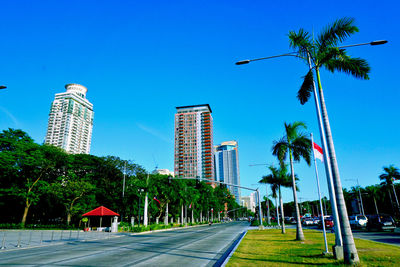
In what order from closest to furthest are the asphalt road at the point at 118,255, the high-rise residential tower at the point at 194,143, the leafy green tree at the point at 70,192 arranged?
the asphalt road at the point at 118,255 → the leafy green tree at the point at 70,192 → the high-rise residential tower at the point at 194,143

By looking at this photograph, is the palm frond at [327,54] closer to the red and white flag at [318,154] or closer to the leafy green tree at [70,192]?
the red and white flag at [318,154]

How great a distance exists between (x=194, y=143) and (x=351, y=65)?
143 metres

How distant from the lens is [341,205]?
31.6 feet

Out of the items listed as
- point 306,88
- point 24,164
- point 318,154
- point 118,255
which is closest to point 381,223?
point 318,154

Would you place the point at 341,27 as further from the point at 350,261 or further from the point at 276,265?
the point at 276,265

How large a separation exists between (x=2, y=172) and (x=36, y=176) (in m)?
5.86

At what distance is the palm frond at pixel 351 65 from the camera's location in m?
11.1

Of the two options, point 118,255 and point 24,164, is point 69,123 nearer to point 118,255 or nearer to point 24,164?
point 24,164

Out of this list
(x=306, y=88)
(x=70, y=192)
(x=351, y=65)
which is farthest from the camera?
(x=70, y=192)

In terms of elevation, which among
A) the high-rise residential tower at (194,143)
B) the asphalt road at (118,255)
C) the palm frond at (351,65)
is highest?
the high-rise residential tower at (194,143)

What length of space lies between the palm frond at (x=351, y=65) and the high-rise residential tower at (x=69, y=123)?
182 metres

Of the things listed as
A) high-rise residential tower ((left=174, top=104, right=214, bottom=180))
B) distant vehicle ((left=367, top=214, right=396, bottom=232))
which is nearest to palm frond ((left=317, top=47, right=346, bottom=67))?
distant vehicle ((left=367, top=214, right=396, bottom=232))

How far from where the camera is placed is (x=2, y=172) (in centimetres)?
4356

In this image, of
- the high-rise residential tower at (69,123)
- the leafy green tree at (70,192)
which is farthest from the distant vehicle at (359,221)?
the high-rise residential tower at (69,123)
